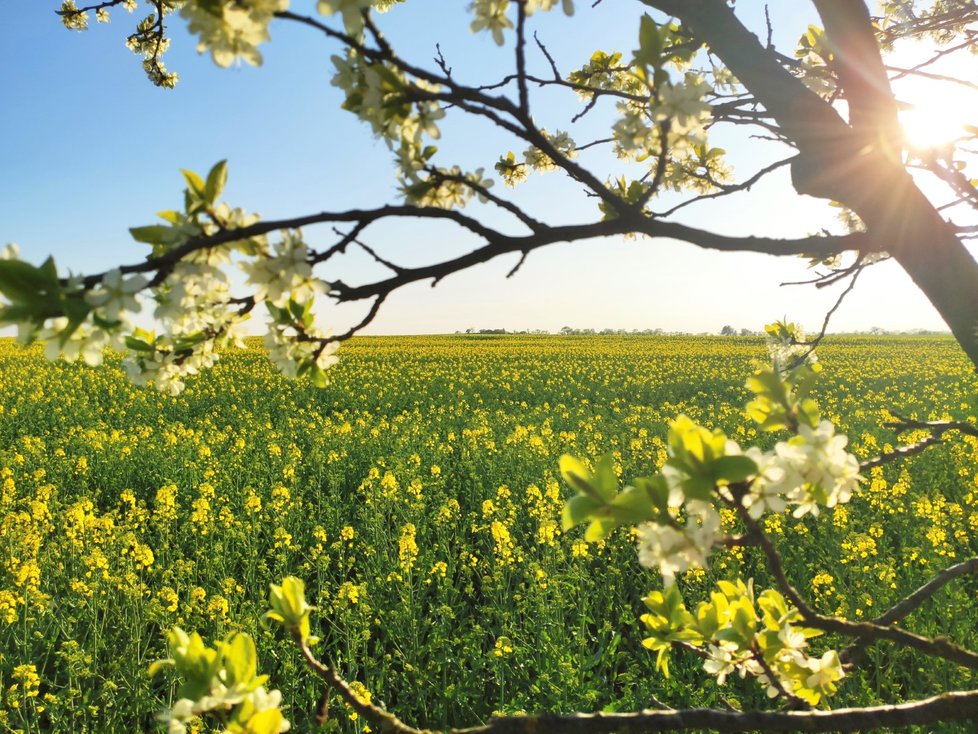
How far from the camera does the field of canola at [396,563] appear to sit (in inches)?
136

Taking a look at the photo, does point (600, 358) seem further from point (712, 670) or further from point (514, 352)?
point (712, 670)

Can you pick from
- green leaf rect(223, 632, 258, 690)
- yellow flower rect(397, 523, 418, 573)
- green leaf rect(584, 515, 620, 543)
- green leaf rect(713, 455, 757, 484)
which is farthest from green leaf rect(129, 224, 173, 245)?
yellow flower rect(397, 523, 418, 573)

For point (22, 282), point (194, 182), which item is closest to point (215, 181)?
point (194, 182)

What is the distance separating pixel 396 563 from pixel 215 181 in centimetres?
426

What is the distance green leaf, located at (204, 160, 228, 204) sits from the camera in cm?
86

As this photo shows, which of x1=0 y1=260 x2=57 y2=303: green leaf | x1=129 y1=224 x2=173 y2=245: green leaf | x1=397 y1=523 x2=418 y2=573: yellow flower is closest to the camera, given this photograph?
x1=0 y1=260 x2=57 y2=303: green leaf

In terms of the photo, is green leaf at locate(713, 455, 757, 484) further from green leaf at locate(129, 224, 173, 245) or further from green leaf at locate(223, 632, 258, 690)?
green leaf at locate(129, 224, 173, 245)

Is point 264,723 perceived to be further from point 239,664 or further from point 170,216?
point 170,216

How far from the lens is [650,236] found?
3.14 feet

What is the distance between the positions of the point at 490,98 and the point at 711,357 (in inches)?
1020

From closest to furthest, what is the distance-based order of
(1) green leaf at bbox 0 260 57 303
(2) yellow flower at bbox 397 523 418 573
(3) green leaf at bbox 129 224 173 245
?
(1) green leaf at bbox 0 260 57 303 < (3) green leaf at bbox 129 224 173 245 < (2) yellow flower at bbox 397 523 418 573

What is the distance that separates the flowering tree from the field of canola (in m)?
1.59

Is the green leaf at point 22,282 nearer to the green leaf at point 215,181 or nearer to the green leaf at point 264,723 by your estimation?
the green leaf at point 215,181

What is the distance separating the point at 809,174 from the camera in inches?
48.1
